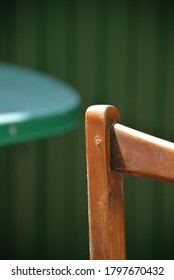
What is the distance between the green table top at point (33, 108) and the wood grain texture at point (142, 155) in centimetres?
73

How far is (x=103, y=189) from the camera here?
1181mm

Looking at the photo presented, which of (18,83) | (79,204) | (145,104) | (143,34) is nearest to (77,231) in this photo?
(79,204)

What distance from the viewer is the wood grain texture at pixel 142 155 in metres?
1.12

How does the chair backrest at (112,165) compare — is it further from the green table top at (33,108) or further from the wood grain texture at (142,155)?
the green table top at (33,108)

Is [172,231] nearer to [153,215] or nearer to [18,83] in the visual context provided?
[153,215]

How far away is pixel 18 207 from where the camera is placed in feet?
13.1

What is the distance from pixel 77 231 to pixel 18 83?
5.45 ft

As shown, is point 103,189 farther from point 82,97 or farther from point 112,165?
point 82,97

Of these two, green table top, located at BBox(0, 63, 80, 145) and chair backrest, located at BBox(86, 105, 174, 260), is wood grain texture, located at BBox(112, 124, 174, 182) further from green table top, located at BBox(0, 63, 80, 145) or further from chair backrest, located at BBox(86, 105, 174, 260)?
green table top, located at BBox(0, 63, 80, 145)

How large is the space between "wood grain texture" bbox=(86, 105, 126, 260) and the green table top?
2.30ft

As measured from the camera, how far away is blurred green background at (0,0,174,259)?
154 inches

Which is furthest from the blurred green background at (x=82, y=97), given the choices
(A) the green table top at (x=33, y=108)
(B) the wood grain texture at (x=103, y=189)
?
(B) the wood grain texture at (x=103, y=189)

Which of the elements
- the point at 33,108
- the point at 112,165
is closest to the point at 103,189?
the point at 112,165
